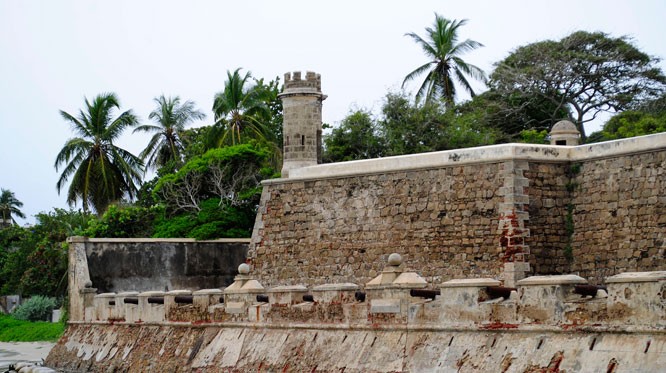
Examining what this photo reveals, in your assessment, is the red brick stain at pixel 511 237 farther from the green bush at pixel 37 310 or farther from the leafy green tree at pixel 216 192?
the green bush at pixel 37 310

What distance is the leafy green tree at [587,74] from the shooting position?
40.8 metres

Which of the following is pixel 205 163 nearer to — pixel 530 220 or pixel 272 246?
pixel 272 246

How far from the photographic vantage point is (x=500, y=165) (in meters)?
21.3

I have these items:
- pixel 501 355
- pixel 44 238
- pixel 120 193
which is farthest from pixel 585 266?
pixel 44 238

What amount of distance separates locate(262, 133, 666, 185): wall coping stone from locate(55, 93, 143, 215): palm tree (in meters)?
20.6

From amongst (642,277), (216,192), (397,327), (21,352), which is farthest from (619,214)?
(21,352)

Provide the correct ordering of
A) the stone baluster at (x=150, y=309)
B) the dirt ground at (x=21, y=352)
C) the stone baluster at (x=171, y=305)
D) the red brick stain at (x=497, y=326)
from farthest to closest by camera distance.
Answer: the dirt ground at (x=21, y=352), the stone baluster at (x=150, y=309), the stone baluster at (x=171, y=305), the red brick stain at (x=497, y=326)

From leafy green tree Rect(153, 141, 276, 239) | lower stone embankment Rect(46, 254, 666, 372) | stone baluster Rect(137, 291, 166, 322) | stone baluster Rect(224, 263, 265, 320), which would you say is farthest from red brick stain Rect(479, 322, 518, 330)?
leafy green tree Rect(153, 141, 276, 239)

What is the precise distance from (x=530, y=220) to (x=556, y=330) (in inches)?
302

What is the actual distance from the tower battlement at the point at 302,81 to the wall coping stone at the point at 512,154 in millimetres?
3390

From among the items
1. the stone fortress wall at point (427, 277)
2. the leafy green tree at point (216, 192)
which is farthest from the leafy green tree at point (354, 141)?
the stone fortress wall at point (427, 277)

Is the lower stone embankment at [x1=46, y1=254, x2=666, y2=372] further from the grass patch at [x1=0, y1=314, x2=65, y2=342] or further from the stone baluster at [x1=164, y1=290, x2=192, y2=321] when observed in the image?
the grass patch at [x1=0, y1=314, x2=65, y2=342]

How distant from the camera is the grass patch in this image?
123ft

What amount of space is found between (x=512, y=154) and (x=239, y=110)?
23220 millimetres
